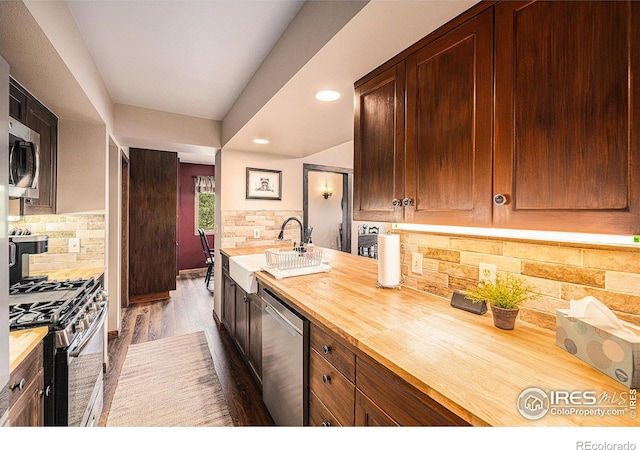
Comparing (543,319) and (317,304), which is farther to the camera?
(317,304)

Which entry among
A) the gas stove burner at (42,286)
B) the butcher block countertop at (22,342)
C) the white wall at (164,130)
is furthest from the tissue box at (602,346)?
the white wall at (164,130)

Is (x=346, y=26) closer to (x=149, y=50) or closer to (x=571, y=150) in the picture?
(x=571, y=150)

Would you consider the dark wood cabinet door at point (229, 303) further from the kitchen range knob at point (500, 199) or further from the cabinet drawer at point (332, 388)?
the kitchen range knob at point (500, 199)

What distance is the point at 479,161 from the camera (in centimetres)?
98

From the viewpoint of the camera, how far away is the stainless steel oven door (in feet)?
4.56

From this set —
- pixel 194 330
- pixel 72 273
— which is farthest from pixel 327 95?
pixel 194 330

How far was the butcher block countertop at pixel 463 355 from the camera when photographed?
2.06 feet

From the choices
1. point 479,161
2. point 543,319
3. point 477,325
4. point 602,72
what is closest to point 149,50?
point 479,161

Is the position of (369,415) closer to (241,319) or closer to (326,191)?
(241,319)

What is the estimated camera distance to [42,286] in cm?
173

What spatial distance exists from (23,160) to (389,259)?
7.26 ft

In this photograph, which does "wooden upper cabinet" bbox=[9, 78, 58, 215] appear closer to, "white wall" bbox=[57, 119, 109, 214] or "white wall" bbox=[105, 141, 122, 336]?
"white wall" bbox=[57, 119, 109, 214]

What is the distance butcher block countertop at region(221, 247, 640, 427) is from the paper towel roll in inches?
4.3
